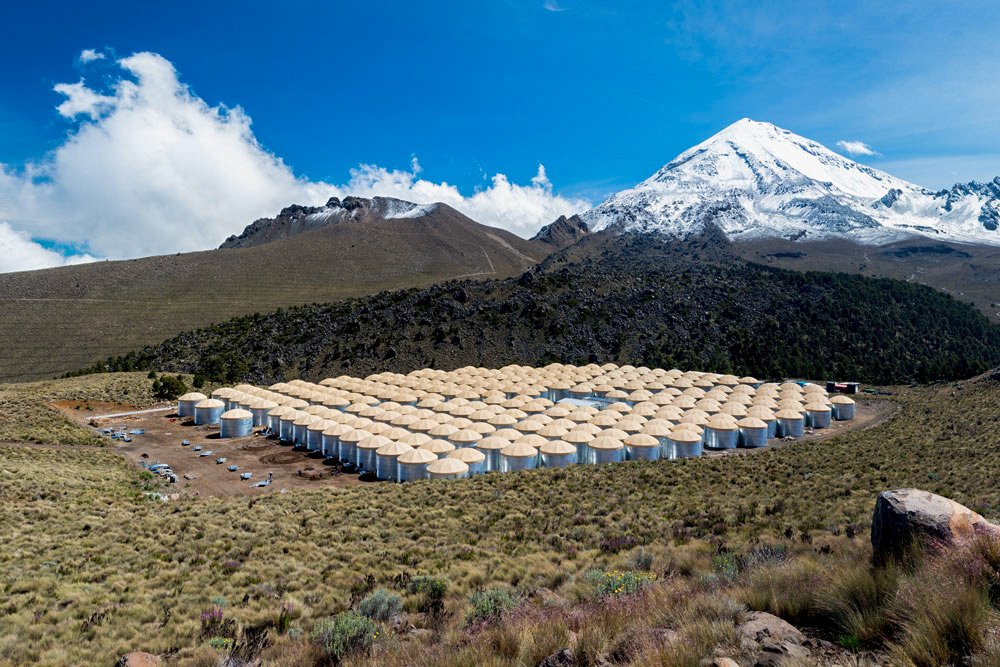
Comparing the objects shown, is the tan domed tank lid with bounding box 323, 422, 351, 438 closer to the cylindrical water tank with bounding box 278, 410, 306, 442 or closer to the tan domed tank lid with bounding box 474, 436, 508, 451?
the cylindrical water tank with bounding box 278, 410, 306, 442

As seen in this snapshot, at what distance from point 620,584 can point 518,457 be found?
716 inches

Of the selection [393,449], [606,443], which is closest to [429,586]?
[393,449]

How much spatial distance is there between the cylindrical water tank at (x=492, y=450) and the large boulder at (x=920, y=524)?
68.1ft

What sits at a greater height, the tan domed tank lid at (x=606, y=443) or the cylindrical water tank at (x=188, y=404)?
the cylindrical water tank at (x=188, y=404)

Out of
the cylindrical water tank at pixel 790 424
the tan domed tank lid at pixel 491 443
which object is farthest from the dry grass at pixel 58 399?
the cylindrical water tank at pixel 790 424

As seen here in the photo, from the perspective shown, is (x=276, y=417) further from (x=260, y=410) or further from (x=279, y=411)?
(x=260, y=410)

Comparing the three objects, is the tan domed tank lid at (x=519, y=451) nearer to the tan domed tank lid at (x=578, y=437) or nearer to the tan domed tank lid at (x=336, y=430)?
the tan domed tank lid at (x=578, y=437)

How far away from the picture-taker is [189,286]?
100750 mm

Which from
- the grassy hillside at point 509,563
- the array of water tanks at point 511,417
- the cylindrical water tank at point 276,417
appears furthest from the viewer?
the cylindrical water tank at point 276,417

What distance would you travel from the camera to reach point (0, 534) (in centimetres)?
1356

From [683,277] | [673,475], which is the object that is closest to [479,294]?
[683,277]

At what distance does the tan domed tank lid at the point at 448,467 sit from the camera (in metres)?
24.1

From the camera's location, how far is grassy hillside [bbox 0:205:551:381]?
74.6 m

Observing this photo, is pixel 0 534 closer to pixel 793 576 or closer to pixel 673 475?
pixel 793 576
